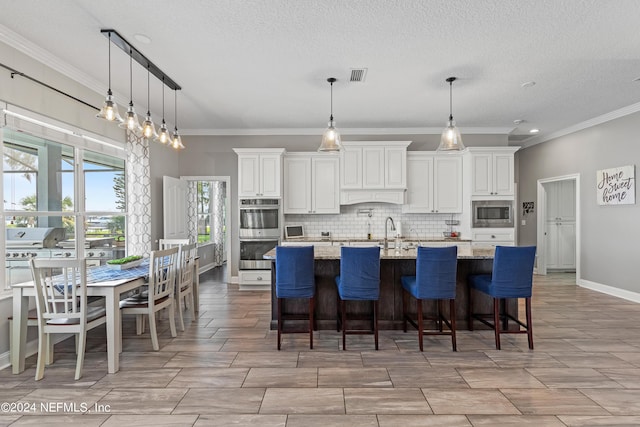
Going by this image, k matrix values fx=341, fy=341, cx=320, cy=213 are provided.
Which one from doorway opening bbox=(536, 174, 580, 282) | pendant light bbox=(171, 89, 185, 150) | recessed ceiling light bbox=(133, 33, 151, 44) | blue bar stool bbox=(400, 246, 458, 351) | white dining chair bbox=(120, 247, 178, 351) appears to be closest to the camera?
recessed ceiling light bbox=(133, 33, 151, 44)

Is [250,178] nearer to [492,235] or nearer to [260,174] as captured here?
[260,174]

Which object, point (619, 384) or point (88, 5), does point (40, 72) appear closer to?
point (88, 5)

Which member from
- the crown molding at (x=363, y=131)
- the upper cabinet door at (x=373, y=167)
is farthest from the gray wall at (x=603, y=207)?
the upper cabinet door at (x=373, y=167)

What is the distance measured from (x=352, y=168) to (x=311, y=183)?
78 cm

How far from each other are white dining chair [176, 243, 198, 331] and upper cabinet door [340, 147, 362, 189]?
2880mm

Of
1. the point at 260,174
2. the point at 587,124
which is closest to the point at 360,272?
the point at 260,174

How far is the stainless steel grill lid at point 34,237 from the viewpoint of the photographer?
Answer: 3.14m

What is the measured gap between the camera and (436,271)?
3131 millimetres

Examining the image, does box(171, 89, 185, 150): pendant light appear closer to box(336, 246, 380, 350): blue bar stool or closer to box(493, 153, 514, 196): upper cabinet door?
box(336, 246, 380, 350): blue bar stool

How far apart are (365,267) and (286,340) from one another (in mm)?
1169

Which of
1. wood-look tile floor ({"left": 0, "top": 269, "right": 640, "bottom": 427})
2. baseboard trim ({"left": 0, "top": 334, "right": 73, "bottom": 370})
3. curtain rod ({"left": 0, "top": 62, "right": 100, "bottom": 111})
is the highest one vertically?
curtain rod ({"left": 0, "top": 62, "right": 100, "bottom": 111})

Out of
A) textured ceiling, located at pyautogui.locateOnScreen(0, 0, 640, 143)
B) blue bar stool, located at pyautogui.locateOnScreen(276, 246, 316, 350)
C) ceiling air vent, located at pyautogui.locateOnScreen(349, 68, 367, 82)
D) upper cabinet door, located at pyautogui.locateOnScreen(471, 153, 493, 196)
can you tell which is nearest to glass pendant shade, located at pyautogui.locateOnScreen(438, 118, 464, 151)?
textured ceiling, located at pyautogui.locateOnScreen(0, 0, 640, 143)

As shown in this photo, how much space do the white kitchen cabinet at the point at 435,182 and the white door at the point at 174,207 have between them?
4054mm

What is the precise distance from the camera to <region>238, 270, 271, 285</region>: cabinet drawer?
5891 millimetres
